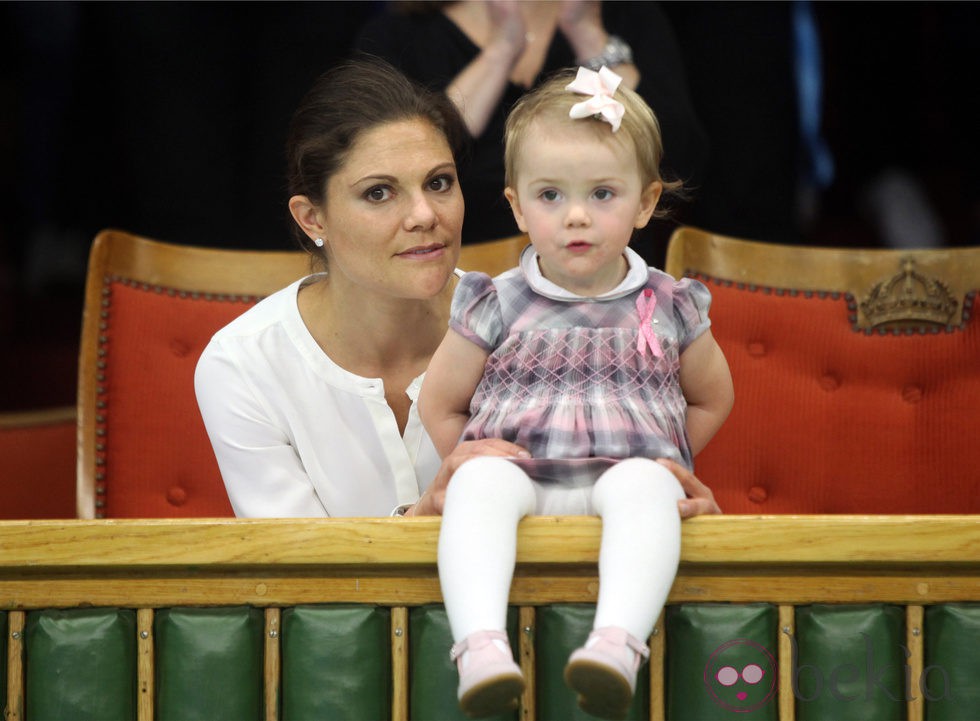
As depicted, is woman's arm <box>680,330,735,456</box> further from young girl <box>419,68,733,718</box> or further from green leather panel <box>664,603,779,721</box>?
green leather panel <box>664,603,779,721</box>

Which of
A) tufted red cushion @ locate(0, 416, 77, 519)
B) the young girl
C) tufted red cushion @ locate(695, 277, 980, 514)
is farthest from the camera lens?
tufted red cushion @ locate(0, 416, 77, 519)

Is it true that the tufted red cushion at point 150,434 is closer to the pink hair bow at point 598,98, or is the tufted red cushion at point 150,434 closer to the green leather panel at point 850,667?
the pink hair bow at point 598,98

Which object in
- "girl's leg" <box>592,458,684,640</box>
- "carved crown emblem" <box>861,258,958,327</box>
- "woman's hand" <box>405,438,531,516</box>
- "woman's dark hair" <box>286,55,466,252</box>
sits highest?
"woman's dark hair" <box>286,55,466,252</box>

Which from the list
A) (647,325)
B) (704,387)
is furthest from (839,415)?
(647,325)

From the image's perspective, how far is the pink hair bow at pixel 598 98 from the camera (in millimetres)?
1601

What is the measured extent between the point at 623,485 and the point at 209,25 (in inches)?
71.1

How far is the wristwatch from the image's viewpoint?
9.00 feet

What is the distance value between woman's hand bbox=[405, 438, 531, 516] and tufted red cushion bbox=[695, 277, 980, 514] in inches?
33.4

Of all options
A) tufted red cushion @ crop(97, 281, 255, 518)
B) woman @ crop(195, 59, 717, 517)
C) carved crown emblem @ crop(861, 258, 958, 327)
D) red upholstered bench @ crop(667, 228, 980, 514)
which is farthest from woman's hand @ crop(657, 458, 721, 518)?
tufted red cushion @ crop(97, 281, 255, 518)

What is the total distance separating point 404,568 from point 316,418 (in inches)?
24.6

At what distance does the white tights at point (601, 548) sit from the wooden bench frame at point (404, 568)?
0.13 feet

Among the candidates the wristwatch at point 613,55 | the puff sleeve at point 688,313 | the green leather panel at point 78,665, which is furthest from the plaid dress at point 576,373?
→ the wristwatch at point 613,55

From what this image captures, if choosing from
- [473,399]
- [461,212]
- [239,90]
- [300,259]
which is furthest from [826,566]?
[239,90]

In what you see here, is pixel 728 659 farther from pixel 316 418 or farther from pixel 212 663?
pixel 316 418
